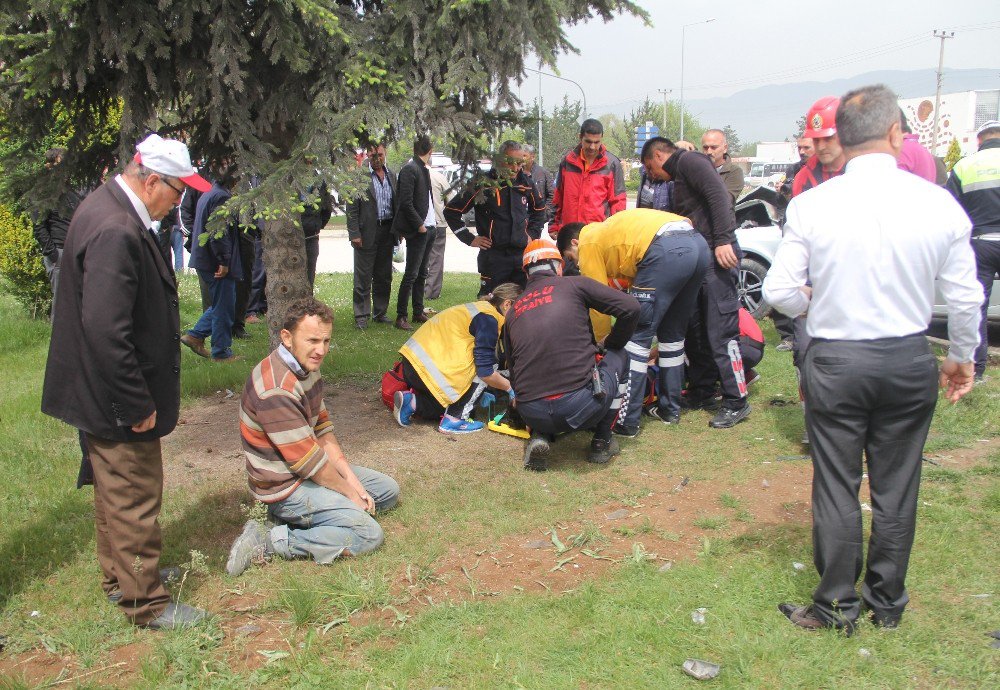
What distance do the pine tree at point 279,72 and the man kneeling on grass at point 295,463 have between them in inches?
38.4

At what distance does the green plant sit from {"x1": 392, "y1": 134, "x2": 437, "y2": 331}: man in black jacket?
4.37m

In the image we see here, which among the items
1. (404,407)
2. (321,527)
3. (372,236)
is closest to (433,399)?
(404,407)

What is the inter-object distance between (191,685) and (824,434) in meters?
2.69

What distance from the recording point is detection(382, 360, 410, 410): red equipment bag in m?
6.32

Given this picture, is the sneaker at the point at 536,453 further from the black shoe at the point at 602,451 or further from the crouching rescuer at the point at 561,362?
the black shoe at the point at 602,451

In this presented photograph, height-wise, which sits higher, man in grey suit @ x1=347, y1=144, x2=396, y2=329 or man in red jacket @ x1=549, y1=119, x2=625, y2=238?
man in red jacket @ x1=549, y1=119, x2=625, y2=238

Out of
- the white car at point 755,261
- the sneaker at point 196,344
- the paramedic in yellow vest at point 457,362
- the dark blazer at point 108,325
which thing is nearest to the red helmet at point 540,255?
the paramedic in yellow vest at point 457,362

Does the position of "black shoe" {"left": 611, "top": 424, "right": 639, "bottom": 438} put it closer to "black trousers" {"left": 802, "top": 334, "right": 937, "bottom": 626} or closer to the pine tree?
the pine tree

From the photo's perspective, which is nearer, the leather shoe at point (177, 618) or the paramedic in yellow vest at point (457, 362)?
the leather shoe at point (177, 618)

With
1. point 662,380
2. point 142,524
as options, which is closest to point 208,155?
point 142,524

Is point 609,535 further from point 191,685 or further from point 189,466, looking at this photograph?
point 189,466

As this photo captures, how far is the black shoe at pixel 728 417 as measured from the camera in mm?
6070

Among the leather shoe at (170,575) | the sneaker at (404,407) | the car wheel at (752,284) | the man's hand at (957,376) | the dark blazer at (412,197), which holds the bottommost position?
the leather shoe at (170,575)

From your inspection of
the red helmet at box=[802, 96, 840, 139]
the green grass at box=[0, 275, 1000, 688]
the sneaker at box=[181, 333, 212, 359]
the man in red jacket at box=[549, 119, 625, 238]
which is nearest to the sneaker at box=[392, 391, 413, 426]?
the green grass at box=[0, 275, 1000, 688]
